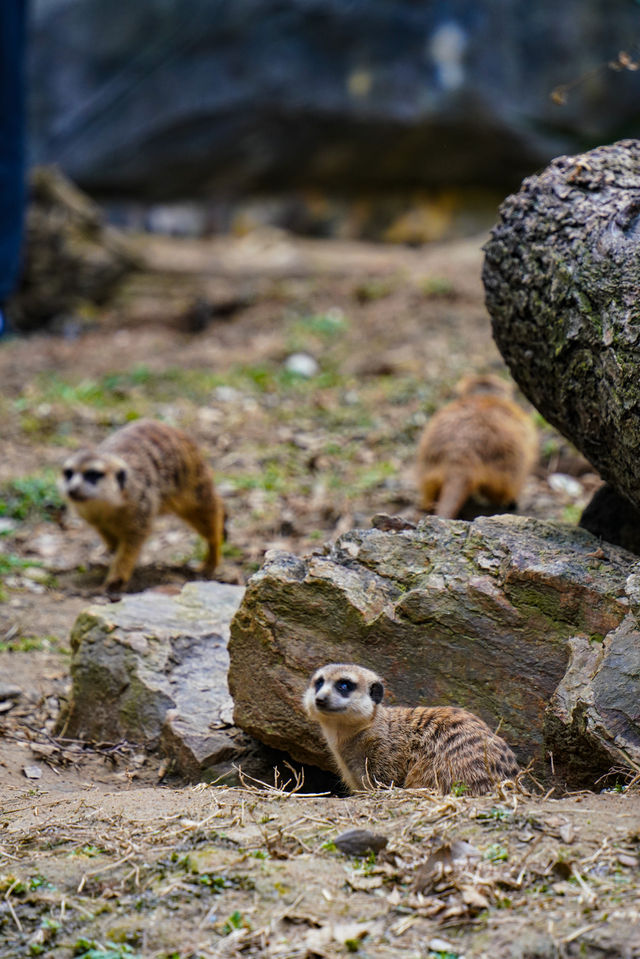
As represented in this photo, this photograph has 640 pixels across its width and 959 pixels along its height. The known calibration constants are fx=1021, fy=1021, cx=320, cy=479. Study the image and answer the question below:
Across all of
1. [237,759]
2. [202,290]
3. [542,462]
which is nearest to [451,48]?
[202,290]

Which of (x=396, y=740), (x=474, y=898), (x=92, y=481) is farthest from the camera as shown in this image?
(x=92, y=481)

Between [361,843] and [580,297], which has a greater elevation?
[580,297]

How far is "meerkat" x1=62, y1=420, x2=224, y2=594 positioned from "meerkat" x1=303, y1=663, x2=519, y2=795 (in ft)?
7.92

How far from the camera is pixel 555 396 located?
366cm

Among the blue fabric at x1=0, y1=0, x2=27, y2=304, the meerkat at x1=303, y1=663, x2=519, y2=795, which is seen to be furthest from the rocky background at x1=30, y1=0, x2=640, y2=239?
the meerkat at x1=303, y1=663, x2=519, y2=795

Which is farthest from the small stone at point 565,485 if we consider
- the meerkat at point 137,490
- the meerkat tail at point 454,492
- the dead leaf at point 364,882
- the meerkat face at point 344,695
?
the dead leaf at point 364,882

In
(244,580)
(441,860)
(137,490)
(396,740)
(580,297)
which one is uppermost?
(580,297)

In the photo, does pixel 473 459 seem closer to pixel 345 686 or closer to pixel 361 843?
pixel 345 686

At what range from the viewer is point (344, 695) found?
313 centimetres

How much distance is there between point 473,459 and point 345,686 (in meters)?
2.83

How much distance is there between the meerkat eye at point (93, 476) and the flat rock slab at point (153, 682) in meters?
1.40

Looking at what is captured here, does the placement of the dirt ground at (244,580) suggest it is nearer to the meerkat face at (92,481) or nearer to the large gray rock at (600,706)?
the large gray rock at (600,706)

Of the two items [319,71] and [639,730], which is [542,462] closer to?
[639,730]

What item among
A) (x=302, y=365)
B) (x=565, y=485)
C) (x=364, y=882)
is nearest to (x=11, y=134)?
(x=302, y=365)
